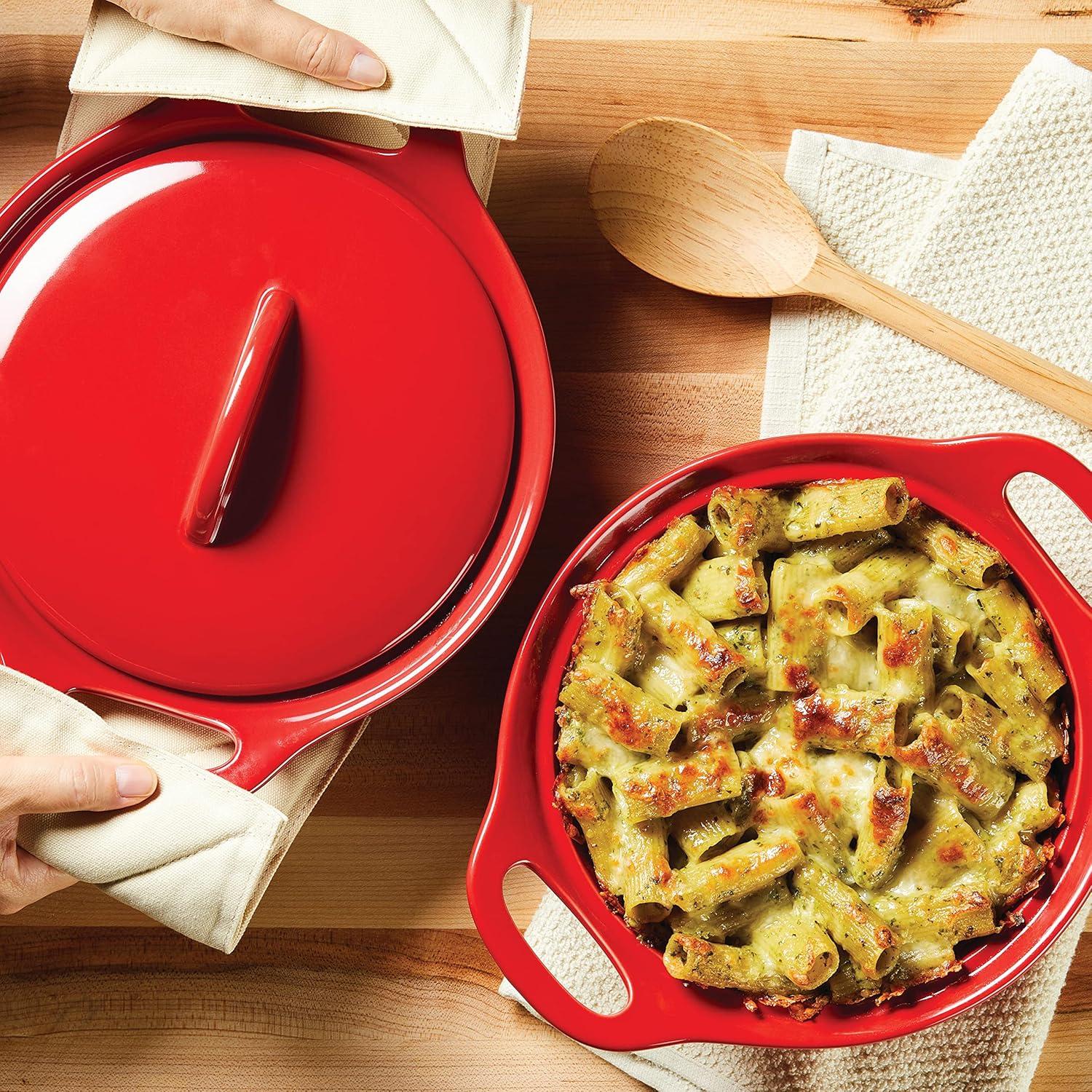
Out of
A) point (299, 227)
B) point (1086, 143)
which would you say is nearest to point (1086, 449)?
point (1086, 143)

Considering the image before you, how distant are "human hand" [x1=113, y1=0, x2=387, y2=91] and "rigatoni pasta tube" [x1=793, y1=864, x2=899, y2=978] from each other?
857 millimetres

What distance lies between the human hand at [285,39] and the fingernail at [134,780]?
2.30 feet

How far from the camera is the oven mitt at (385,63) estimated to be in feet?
3.10

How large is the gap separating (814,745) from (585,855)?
0.26 meters

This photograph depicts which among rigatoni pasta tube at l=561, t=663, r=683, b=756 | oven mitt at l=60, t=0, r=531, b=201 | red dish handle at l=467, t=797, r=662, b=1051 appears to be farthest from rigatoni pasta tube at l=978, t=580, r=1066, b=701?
oven mitt at l=60, t=0, r=531, b=201

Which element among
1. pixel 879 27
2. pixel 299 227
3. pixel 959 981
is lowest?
pixel 959 981

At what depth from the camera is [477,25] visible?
95cm

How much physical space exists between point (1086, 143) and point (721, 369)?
1.62 ft

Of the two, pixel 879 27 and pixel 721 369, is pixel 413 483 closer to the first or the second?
pixel 721 369

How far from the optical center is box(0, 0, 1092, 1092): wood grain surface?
4.01 feet

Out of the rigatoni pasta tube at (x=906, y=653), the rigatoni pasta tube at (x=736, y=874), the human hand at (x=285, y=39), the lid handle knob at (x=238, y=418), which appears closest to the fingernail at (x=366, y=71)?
the human hand at (x=285, y=39)

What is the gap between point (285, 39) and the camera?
3.09 feet

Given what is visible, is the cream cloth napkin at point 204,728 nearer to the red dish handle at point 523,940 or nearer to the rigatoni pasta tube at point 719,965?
the red dish handle at point 523,940

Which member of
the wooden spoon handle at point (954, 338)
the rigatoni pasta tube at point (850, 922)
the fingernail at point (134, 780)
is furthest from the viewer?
the wooden spoon handle at point (954, 338)
